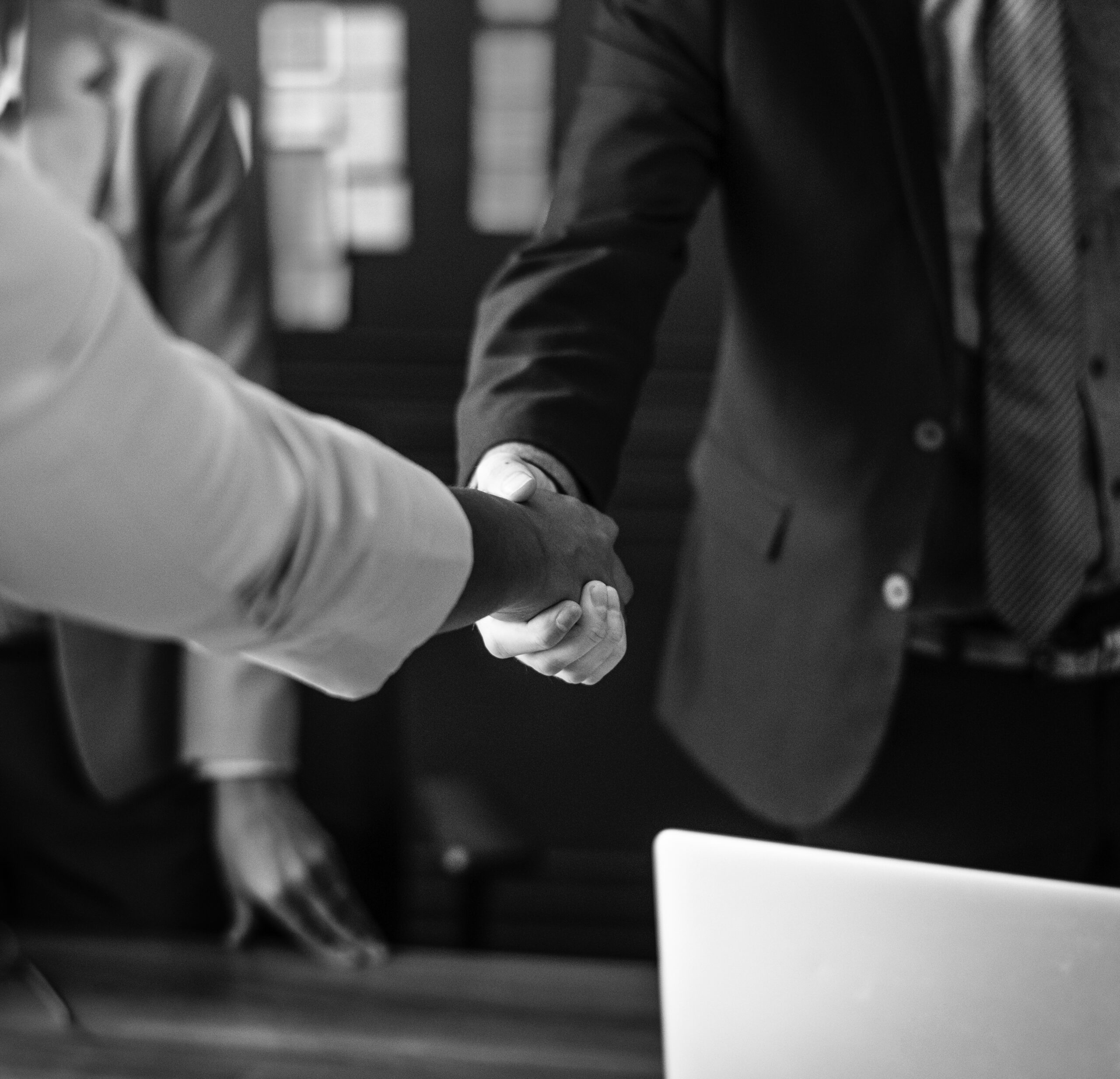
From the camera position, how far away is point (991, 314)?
1.48m

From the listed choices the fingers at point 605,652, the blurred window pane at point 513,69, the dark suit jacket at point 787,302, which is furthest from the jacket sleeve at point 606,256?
the blurred window pane at point 513,69

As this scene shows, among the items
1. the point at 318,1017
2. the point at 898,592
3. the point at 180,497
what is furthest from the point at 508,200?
the point at 180,497

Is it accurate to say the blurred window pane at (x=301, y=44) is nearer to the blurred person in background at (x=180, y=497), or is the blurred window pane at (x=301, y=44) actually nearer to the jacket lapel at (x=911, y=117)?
the jacket lapel at (x=911, y=117)

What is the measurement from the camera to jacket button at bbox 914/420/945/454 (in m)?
1.48

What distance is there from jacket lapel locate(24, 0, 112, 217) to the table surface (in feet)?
3.27

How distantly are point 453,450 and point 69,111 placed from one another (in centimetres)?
134

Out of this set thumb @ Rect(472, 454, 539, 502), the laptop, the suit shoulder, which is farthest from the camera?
the suit shoulder

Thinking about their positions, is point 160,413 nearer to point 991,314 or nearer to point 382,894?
point 991,314

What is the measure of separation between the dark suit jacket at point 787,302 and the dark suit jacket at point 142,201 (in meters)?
0.63

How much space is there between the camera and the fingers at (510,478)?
3.27 ft

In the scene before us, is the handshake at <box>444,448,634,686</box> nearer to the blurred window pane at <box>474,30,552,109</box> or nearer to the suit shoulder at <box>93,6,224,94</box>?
the suit shoulder at <box>93,6,224,94</box>

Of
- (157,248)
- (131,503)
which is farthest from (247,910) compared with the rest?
(131,503)

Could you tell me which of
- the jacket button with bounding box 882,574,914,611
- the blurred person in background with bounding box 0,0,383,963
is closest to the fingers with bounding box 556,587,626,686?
the jacket button with bounding box 882,574,914,611

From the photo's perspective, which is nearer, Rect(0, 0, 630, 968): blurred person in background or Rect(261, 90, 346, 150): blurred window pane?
Rect(0, 0, 630, 968): blurred person in background
